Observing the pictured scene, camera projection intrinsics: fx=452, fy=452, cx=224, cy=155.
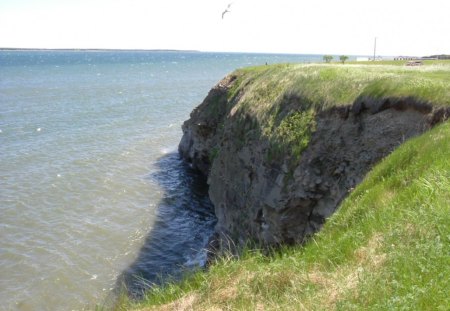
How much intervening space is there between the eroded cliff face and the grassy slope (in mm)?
2472

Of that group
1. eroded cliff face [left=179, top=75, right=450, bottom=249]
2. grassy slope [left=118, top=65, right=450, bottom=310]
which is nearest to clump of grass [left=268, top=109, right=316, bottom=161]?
eroded cliff face [left=179, top=75, right=450, bottom=249]

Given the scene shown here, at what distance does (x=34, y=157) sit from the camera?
117 ft

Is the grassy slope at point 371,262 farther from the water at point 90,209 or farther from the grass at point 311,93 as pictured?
the water at point 90,209

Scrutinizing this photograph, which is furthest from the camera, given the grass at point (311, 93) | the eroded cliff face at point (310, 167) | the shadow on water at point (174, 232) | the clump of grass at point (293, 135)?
the shadow on water at point (174, 232)

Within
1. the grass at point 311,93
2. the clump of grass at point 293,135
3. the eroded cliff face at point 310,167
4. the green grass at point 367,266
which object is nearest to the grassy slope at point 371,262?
the green grass at point 367,266

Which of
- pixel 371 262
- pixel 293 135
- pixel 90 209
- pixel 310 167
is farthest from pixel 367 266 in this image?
pixel 90 209

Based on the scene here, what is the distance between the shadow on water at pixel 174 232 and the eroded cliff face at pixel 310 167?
2335 millimetres

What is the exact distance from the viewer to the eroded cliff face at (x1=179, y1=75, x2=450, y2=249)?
14.2 m

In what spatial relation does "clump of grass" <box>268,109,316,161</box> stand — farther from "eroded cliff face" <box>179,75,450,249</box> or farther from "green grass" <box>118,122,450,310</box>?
"green grass" <box>118,122,450,310</box>

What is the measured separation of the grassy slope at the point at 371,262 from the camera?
243 inches

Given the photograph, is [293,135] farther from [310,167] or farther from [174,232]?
[174,232]

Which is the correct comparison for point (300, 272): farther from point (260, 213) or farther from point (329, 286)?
point (260, 213)

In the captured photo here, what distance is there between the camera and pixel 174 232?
23750 mm

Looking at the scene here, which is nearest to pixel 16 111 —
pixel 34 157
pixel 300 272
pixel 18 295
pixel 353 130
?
pixel 34 157
